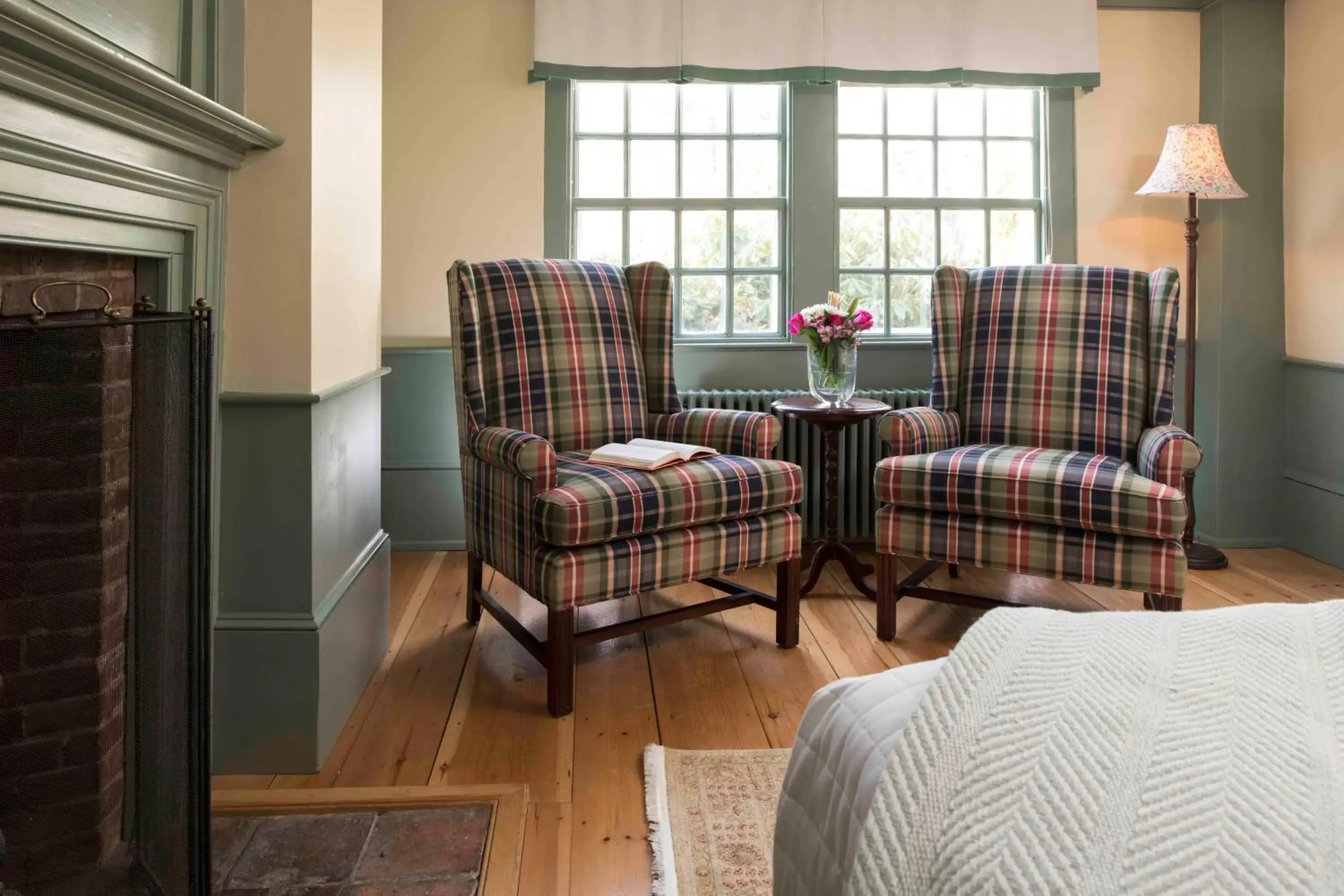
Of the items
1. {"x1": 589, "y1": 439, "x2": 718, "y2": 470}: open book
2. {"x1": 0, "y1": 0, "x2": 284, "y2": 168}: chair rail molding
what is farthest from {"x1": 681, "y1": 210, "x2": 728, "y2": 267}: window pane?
{"x1": 0, "y1": 0, "x2": 284, "y2": 168}: chair rail molding

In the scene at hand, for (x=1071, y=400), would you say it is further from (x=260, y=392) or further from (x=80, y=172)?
(x=80, y=172)

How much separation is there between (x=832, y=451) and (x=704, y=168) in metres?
1.37

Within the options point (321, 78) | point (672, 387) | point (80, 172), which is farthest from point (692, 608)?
point (80, 172)

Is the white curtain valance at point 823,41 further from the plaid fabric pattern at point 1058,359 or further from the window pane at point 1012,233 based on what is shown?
the plaid fabric pattern at point 1058,359

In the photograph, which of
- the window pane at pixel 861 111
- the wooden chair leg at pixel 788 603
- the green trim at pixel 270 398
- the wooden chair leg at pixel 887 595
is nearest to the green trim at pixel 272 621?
the green trim at pixel 270 398

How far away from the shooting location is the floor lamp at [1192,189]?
3.83 m

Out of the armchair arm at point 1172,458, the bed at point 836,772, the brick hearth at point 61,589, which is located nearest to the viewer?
the bed at point 836,772

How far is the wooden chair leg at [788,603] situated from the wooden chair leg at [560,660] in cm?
70

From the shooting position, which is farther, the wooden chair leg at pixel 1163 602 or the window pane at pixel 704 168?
the window pane at pixel 704 168

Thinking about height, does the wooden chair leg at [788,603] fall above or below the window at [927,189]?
below

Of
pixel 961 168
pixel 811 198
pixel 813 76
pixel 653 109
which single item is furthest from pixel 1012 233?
pixel 653 109

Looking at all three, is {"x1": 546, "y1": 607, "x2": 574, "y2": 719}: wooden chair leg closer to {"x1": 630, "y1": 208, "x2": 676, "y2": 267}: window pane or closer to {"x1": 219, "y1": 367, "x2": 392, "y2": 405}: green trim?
{"x1": 219, "y1": 367, "x2": 392, "y2": 405}: green trim

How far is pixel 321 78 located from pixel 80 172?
899 mm

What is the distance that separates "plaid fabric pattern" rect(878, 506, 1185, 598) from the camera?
2.78 metres
